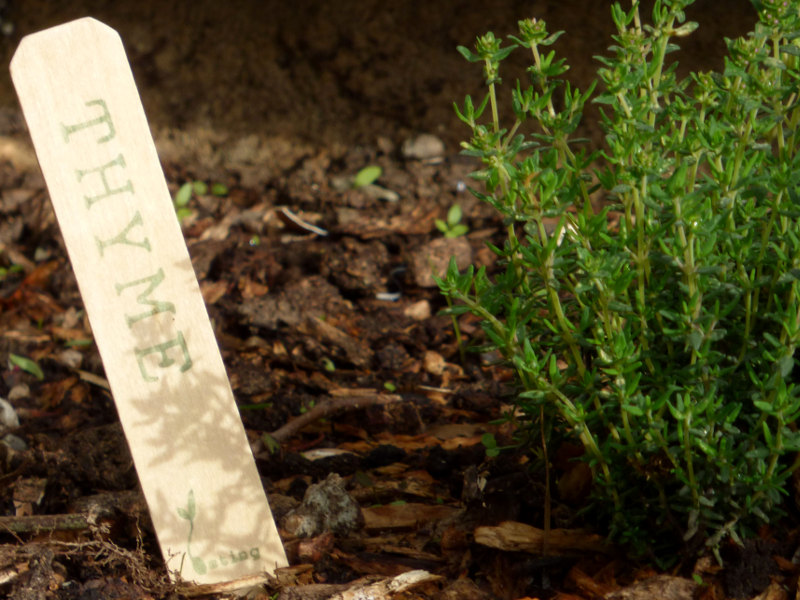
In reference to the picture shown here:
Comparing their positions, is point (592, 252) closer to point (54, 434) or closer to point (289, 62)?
point (54, 434)

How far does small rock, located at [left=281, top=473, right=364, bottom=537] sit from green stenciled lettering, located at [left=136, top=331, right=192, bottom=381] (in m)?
0.45

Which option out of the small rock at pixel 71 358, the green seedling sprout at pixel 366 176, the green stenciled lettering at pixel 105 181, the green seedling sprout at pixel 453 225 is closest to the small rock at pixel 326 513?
the green stenciled lettering at pixel 105 181

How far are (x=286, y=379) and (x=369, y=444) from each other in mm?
416

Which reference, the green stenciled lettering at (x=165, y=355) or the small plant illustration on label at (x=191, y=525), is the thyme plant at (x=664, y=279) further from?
the small plant illustration on label at (x=191, y=525)

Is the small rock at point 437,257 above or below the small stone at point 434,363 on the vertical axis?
above

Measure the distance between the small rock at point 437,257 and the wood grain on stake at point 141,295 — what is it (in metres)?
1.45

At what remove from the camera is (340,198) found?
3.52m

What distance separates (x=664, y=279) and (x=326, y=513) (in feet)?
2.95

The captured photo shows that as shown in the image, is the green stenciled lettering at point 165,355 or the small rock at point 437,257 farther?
the small rock at point 437,257

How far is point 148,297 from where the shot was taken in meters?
1.60

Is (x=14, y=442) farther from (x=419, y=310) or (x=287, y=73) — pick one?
(x=287, y=73)

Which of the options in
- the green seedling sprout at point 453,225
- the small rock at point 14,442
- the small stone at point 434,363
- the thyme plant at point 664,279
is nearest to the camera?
the thyme plant at point 664,279

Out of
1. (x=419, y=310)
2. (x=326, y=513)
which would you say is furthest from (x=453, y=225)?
(x=326, y=513)

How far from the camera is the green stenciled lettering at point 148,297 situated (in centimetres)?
159
